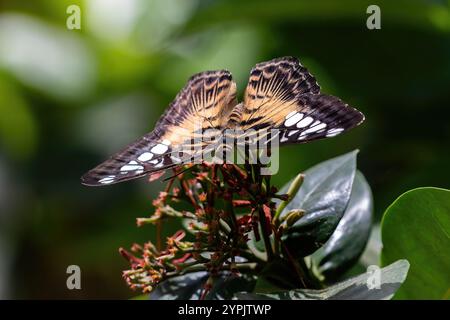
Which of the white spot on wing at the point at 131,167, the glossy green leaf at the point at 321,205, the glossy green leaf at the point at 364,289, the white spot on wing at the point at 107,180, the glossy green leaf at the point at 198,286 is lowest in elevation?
the glossy green leaf at the point at 198,286

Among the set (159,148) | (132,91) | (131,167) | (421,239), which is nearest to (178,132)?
(159,148)

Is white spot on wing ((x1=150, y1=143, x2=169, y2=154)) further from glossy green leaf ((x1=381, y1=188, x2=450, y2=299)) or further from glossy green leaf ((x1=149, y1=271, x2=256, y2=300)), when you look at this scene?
glossy green leaf ((x1=381, y1=188, x2=450, y2=299))

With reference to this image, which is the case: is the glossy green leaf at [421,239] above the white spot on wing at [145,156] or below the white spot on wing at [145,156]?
below

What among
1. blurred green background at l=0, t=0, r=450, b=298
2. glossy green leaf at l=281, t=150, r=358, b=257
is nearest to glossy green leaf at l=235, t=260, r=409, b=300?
glossy green leaf at l=281, t=150, r=358, b=257

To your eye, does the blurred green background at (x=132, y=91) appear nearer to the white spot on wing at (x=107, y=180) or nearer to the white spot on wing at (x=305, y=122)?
the white spot on wing at (x=305, y=122)

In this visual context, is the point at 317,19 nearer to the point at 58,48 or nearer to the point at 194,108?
the point at 194,108

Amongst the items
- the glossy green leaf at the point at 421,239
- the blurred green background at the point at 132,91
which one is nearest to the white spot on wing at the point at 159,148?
the glossy green leaf at the point at 421,239

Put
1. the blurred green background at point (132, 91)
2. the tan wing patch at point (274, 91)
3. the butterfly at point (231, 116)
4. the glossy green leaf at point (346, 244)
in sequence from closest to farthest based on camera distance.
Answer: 1. the butterfly at point (231, 116)
2. the tan wing patch at point (274, 91)
3. the glossy green leaf at point (346, 244)
4. the blurred green background at point (132, 91)

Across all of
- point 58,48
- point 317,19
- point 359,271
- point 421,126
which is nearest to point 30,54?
point 58,48
